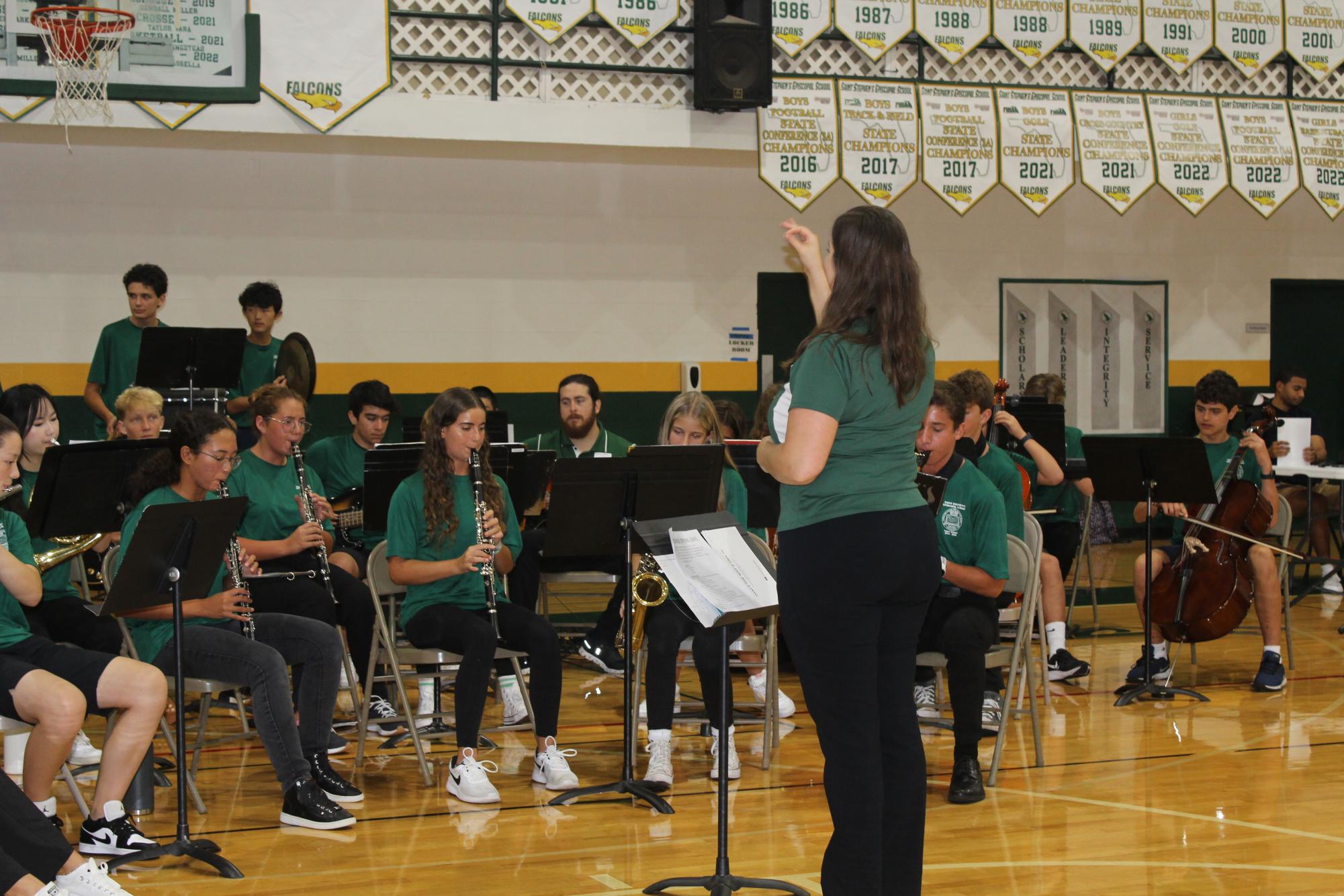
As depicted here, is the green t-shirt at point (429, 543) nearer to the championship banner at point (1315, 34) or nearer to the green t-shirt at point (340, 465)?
the green t-shirt at point (340, 465)

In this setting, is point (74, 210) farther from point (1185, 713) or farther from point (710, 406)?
point (1185, 713)

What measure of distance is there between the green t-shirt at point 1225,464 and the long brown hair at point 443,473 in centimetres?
317

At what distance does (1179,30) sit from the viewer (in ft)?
33.9

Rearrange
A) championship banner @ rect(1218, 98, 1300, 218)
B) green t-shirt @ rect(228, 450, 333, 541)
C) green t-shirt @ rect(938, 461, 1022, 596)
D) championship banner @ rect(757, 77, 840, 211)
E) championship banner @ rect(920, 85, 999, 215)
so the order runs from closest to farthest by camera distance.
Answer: green t-shirt @ rect(938, 461, 1022, 596) < green t-shirt @ rect(228, 450, 333, 541) < championship banner @ rect(757, 77, 840, 211) < championship banner @ rect(920, 85, 999, 215) < championship banner @ rect(1218, 98, 1300, 218)

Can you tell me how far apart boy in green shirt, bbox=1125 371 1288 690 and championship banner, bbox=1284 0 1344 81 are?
5302 mm

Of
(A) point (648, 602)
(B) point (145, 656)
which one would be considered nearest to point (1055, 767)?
(A) point (648, 602)

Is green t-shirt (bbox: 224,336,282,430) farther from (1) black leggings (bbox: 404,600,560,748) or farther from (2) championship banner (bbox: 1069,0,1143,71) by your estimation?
(2) championship banner (bbox: 1069,0,1143,71)

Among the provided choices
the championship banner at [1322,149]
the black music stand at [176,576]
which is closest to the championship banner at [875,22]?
the championship banner at [1322,149]

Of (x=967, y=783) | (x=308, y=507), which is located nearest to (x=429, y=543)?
(x=308, y=507)

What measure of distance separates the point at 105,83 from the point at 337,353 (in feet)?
8.86

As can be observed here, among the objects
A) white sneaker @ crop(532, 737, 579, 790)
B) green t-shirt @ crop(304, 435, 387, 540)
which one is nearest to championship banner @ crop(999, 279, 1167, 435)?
green t-shirt @ crop(304, 435, 387, 540)

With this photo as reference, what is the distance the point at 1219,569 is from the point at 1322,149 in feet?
19.0

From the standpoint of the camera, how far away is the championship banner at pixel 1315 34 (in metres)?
10.6

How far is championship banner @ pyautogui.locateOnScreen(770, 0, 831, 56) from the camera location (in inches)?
379
